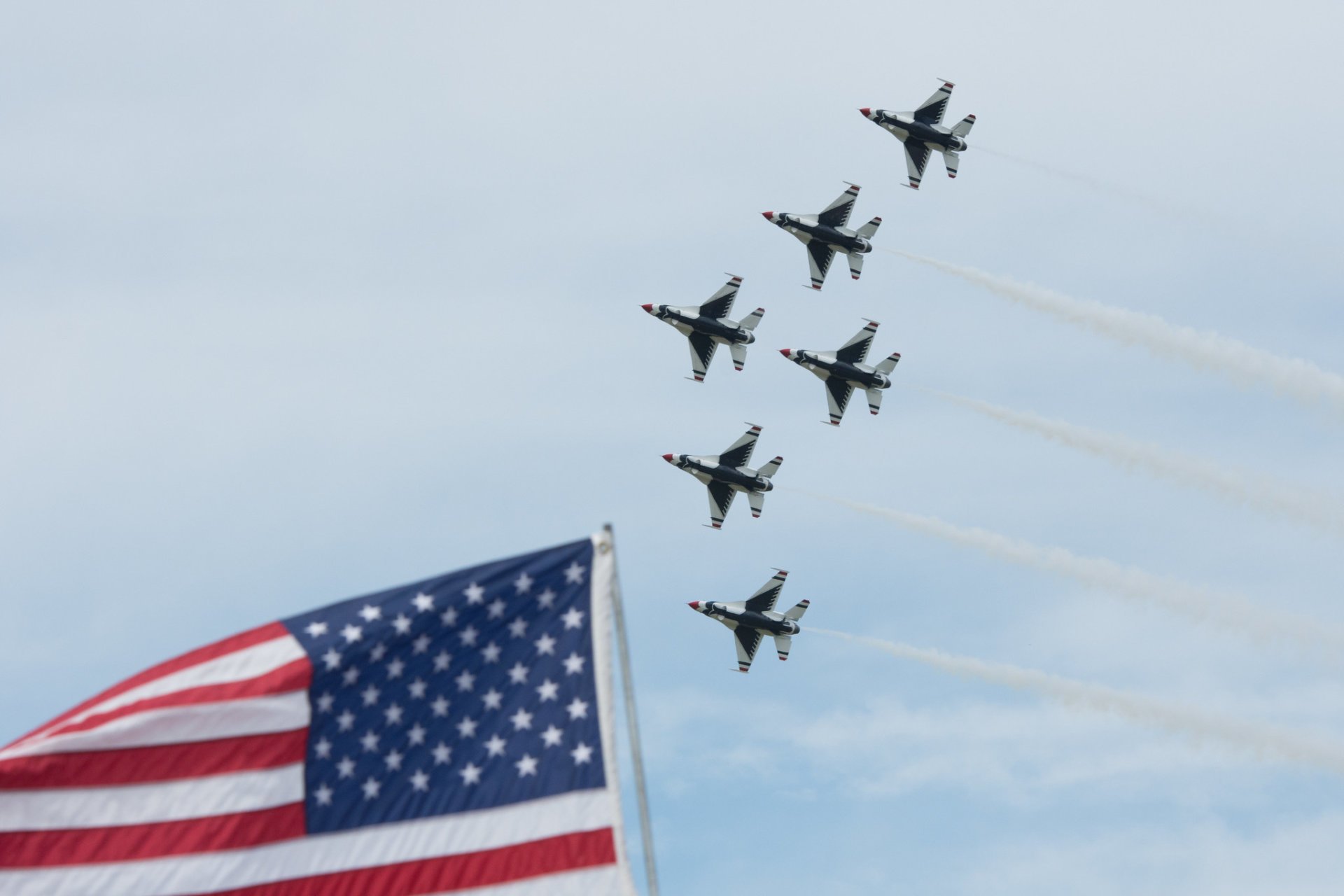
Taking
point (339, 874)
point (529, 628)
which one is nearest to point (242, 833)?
point (339, 874)

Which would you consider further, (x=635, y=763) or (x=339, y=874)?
(x=339, y=874)

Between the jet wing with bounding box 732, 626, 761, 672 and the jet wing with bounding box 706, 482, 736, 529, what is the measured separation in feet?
21.5

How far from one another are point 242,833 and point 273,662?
8.09 ft

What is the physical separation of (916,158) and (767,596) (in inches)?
Result: 1131

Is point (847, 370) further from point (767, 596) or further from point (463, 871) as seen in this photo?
point (463, 871)

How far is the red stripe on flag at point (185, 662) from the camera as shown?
26.3 m

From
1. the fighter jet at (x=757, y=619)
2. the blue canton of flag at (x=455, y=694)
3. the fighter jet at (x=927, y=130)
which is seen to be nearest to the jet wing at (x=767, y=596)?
the fighter jet at (x=757, y=619)

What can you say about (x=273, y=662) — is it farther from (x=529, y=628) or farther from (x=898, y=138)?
(x=898, y=138)

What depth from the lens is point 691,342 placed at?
109875mm

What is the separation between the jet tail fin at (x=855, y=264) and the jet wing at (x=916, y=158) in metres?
5.53

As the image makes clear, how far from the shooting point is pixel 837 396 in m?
112

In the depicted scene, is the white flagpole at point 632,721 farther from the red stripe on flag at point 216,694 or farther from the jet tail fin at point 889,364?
the jet tail fin at point 889,364

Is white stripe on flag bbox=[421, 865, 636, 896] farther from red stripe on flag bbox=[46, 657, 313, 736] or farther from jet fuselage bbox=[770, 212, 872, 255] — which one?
jet fuselage bbox=[770, 212, 872, 255]

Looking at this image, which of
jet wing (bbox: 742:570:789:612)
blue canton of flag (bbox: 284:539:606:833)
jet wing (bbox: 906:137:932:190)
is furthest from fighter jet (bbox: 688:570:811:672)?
blue canton of flag (bbox: 284:539:606:833)
